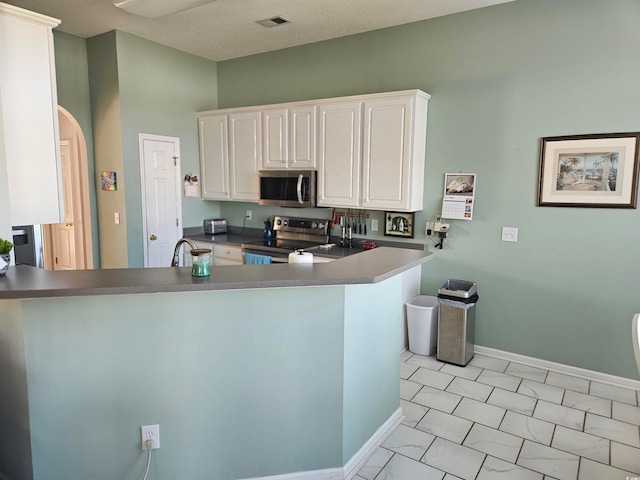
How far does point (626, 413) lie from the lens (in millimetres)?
2912

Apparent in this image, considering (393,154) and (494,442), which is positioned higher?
(393,154)

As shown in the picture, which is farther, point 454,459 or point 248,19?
point 248,19

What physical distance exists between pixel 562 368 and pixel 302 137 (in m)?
3.13

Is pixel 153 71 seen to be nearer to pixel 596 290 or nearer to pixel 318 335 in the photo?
pixel 318 335

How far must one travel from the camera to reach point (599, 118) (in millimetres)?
3203

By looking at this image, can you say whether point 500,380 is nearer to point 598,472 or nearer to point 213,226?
point 598,472

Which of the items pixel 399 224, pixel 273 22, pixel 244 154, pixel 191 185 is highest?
pixel 273 22

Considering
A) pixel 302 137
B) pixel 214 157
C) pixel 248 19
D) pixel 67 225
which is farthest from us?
pixel 67 225

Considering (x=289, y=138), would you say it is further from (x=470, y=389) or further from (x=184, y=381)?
(x=184, y=381)

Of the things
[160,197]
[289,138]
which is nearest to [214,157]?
[160,197]

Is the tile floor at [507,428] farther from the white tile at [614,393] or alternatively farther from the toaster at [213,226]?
the toaster at [213,226]

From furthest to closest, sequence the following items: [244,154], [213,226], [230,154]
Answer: [213,226] < [230,154] < [244,154]

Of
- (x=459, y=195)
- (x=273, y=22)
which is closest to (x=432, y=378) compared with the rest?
(x=459, y=195)

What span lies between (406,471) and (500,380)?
1.46 m
